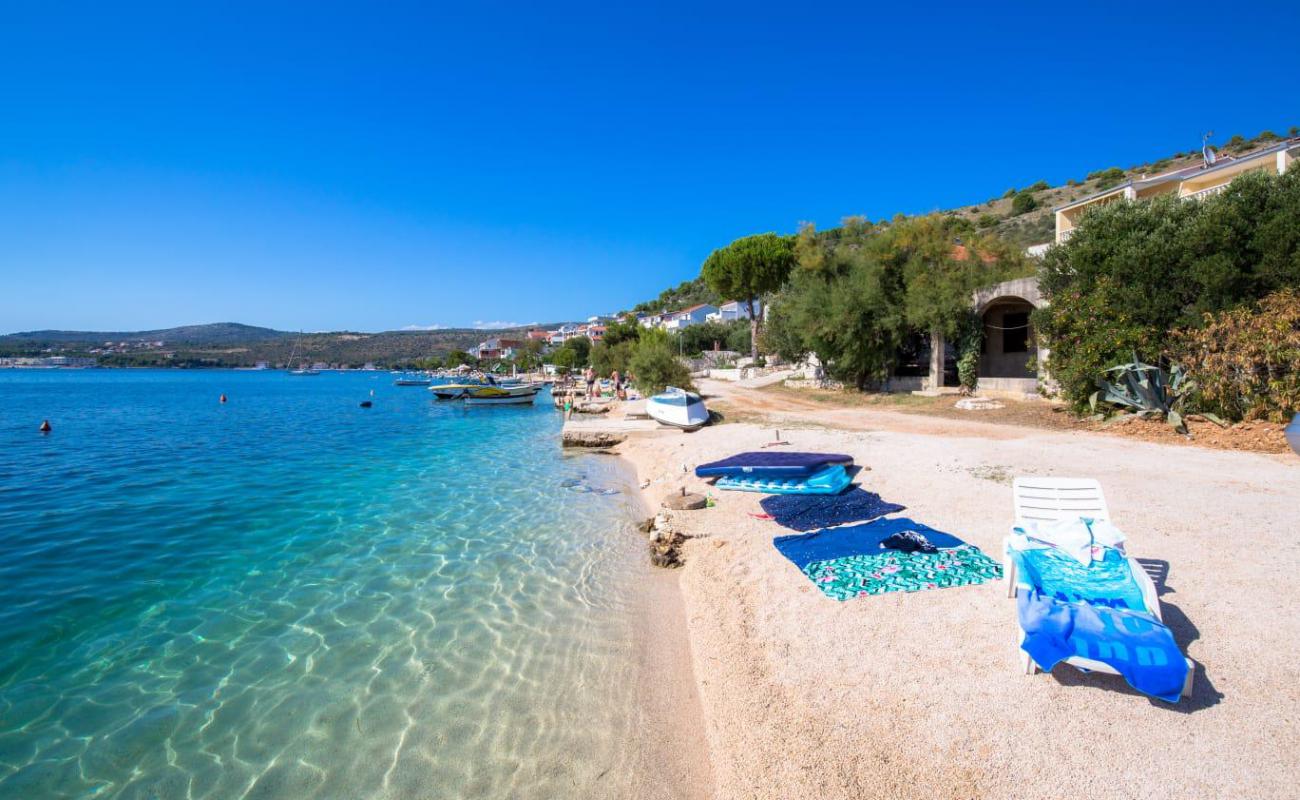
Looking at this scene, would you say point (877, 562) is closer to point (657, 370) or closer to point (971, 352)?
point (971, 352)

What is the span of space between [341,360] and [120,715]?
488 feet

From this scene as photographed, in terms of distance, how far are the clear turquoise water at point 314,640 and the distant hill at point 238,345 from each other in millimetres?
121561

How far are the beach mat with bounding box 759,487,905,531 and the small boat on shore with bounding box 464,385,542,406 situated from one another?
2890 centimetres

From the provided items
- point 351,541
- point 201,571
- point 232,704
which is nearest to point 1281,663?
point 232,704

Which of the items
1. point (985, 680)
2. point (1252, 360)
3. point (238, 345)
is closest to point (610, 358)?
point (1252, 360)

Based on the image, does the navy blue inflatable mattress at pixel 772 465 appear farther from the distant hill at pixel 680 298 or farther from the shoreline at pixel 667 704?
the distant hill at pixel 680 298

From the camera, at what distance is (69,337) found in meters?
151

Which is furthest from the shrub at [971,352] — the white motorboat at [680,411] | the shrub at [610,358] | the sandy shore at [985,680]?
the shrub at [610,358]

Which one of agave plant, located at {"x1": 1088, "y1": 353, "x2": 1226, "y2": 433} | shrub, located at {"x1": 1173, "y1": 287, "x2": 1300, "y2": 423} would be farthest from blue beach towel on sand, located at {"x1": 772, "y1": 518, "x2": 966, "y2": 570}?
shrub, located at {"x1": 1173, "y1": 287, "x2": 1300, "y2": 423}

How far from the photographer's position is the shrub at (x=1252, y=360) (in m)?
10.1

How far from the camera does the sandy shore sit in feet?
9.57

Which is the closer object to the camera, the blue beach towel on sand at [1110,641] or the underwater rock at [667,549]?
the blue beach towel on sand at [1110,641]

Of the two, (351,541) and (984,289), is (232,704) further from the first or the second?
(984,289)

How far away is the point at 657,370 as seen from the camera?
23.6 m
